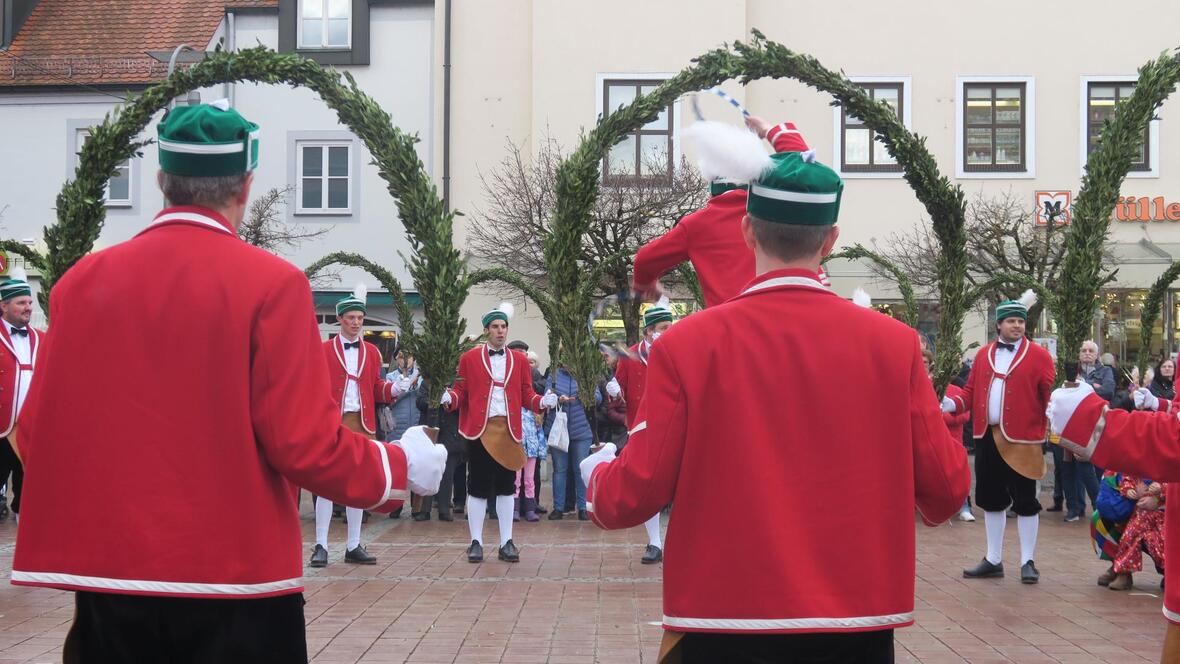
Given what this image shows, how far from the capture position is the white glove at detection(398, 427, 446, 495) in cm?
322

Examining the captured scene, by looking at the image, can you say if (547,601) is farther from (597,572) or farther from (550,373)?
(550,373)

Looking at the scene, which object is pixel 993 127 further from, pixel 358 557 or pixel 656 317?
pixel 358 557

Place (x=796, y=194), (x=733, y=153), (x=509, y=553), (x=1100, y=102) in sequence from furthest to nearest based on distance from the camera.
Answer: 1. (x=1100, y=102)
2. (x=509, y=553)
3. (x=733, y=153)
4. (x=796, y=194)

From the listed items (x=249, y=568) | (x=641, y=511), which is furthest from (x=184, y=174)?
(x=641, y=511)

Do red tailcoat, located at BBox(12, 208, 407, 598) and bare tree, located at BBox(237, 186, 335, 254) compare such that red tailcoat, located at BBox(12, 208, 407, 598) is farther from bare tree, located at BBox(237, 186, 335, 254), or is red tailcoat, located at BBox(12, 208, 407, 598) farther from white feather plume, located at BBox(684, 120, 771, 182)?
bare tree, located at BBox(237, 186, 335, 254)

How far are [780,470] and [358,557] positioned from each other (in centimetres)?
744

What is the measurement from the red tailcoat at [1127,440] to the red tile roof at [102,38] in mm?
24505

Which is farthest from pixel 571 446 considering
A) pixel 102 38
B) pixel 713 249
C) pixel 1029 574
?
pixel 102 38

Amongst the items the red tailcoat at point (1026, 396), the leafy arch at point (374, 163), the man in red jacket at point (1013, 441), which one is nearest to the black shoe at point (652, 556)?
the man in red jacket at point (1013, 441)

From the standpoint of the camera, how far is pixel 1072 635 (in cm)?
707

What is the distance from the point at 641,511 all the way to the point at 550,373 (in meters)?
11.0

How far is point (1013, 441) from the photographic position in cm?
926

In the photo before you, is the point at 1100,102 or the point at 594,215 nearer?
the point at 594,215

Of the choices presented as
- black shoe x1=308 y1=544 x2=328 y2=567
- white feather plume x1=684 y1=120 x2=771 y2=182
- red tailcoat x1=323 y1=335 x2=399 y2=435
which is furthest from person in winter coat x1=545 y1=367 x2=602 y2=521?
white feather plume x1=684 y1=120 x2=771 y2=182
